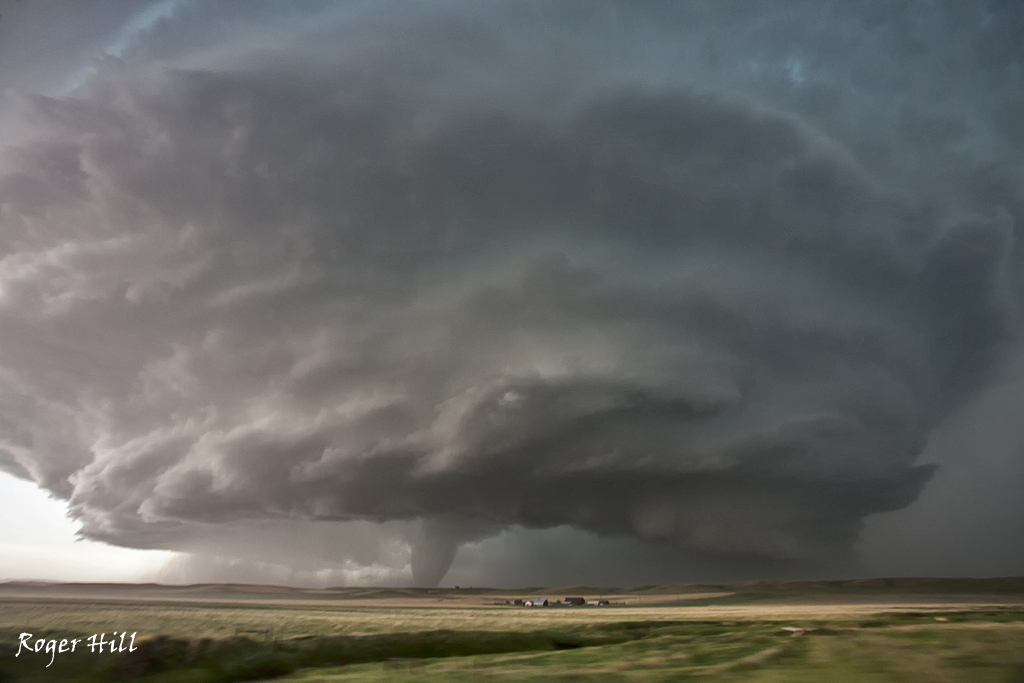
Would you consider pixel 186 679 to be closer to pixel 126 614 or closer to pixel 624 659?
pixel 624 659

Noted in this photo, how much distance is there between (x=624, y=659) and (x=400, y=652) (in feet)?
98.7

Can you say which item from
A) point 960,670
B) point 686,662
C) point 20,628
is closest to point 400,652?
point 686,662

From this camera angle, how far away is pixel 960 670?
3725 centimetres

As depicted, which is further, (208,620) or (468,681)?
(208,620)

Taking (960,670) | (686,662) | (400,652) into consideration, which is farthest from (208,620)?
(960,670)

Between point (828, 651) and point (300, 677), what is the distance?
134 feet

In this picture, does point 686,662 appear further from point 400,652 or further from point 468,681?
point 400,652

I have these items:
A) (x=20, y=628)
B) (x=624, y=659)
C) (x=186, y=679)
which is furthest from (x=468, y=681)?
(x=20, y=628)

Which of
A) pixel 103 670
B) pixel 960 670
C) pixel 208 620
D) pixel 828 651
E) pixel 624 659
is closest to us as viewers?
pixel 960 670

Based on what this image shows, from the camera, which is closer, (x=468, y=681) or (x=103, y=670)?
(x=468, y=681)

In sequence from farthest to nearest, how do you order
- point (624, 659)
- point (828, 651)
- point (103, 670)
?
point (103, 670), point (624, 659), point (828, 651)

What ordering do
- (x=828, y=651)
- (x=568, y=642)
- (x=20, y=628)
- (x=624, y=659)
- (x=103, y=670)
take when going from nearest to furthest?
(x=828, y=651) < (x=624, y=659) < (x=103, y=670) < (x=20, y=628) < (x=568, y=642)

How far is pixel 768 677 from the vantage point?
129ft

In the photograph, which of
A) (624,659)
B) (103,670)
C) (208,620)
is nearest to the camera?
(624,659)
